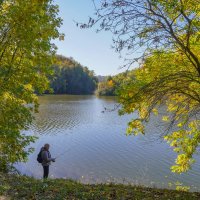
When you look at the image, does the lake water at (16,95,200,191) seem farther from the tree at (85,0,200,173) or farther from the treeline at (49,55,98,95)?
the treeline at (49,55,98,95)

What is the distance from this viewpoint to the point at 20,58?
31.1 feet

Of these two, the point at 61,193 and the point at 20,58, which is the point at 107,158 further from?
the point at 20,58

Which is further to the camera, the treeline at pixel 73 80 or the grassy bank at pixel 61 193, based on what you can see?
the treeline at pixel 73 80

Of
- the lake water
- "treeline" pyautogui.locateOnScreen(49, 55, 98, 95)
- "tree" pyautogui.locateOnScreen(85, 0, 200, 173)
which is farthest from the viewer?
"treeline" pyautogui.locateOnScreen(49, 55, 98, 95)

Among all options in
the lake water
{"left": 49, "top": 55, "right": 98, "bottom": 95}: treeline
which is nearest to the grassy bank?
the lake water

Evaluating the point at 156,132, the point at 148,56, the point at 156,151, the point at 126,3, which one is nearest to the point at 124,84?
the point at 148,56

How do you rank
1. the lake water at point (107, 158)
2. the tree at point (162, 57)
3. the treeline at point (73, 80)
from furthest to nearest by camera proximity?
1. the treeline at point (73, 80)
2. the lake water at point (107, 158)
3. the tree at point (162, 57)

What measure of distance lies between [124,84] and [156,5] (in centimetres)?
256

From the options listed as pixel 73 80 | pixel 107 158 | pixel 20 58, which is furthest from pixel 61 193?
pixel 73 80

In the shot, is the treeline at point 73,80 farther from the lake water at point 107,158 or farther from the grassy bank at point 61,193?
the grassy bank at point 61,193

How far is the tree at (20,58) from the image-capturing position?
854 cm

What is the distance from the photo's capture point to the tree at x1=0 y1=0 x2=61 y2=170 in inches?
336

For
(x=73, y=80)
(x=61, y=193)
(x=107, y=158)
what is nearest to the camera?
(x=61, y=193)

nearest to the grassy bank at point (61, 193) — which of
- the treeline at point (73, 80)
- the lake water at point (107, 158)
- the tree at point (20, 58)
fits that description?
the tree at point (20, 58)
